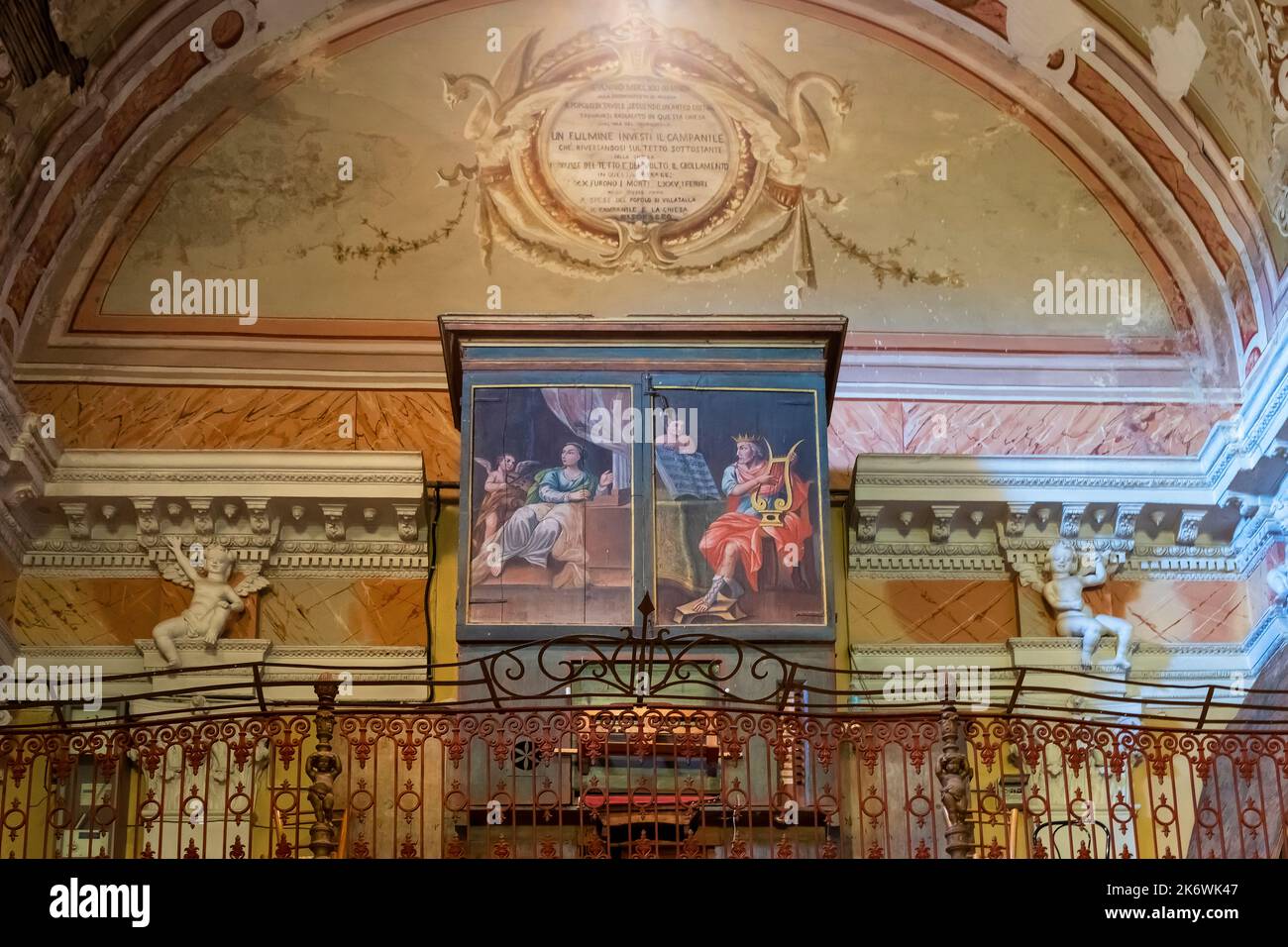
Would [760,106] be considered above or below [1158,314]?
above

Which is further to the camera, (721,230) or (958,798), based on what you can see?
(721,230)

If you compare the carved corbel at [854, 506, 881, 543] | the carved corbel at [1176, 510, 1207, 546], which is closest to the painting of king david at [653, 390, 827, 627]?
the carved corbel at [854, 506, 881, 543]

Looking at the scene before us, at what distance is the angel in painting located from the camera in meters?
12.6

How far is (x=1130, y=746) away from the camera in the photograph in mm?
11195

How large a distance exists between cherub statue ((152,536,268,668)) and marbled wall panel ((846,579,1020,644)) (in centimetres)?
351

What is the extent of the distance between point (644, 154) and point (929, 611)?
346 cm

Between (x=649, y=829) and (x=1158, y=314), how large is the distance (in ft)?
18.3

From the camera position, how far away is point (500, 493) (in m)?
12.7

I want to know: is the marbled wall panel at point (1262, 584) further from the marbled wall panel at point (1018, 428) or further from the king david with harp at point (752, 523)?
Answer: the king david with harp at point (752, 523)

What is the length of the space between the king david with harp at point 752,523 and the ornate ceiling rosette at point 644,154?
241 centimetres
